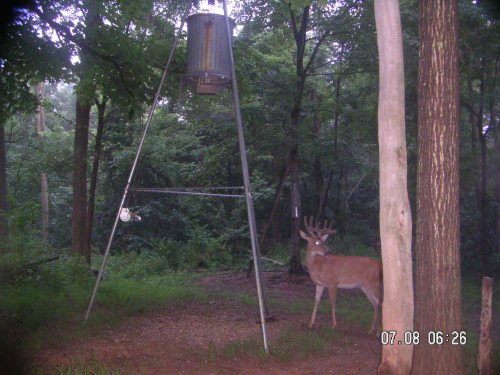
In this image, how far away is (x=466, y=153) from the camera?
13359mm

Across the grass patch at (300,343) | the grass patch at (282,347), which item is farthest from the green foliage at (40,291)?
the grass patch at (300,343)

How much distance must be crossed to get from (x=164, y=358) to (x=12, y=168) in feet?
60.9

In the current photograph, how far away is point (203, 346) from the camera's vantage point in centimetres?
635

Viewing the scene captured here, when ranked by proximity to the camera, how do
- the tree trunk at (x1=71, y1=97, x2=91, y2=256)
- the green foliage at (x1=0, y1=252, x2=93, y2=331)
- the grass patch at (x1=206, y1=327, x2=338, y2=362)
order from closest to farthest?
1. the grass patch at (x1=206, y1=327, x2=338, y2=362)
2. the green foliage at (x1=0, y1=252, x2=93, y2=331)
3. the tree trunk at (x1=71, y1=97, x2=91, y2=256)

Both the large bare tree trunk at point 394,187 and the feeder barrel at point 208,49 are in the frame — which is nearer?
the large bare tree trunk at point 394,187

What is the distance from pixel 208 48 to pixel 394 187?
3.60 m

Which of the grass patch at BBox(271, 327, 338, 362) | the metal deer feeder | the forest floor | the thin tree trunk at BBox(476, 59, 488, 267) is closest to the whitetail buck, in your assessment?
the forest floor

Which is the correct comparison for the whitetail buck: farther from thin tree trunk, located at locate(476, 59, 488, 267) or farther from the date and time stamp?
thin tree trunk, located at locate(476, 59, 488, 267)

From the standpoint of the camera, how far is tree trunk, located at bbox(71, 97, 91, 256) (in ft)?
33.2

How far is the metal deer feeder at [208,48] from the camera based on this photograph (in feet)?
24.6

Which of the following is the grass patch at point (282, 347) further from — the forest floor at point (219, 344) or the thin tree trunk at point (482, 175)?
the thin tree trunk at point (482, 175)

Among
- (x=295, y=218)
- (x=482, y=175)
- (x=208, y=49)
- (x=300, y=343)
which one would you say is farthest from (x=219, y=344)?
(x=482, y=175)

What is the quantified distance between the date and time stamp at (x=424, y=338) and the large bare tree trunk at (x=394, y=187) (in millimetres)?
→ 26

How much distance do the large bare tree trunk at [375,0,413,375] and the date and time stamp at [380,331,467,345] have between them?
0.03 metres
